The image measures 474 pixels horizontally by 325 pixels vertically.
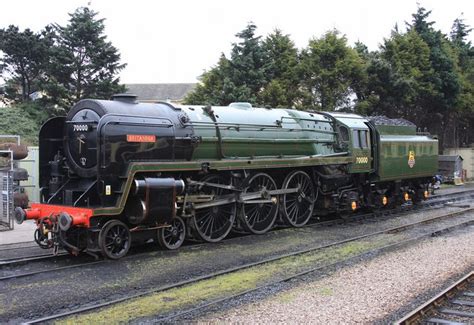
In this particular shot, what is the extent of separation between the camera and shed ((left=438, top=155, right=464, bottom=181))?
31.7m

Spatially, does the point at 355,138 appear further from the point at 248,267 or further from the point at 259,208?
the point at 248,267

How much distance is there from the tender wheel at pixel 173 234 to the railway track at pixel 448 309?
5.27 meters

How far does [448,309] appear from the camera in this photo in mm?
6465

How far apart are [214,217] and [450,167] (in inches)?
983

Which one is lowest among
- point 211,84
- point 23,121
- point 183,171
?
point 183,171

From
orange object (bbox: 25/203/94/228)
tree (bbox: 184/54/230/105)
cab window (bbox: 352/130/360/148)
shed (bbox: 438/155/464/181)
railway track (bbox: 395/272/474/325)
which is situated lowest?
railway track (bbox: 395/272/474/325)

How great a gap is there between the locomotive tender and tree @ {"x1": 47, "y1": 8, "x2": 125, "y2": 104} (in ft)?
52.9

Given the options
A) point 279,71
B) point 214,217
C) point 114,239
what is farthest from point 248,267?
point 279,71

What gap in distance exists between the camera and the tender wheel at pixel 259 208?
11.9 m

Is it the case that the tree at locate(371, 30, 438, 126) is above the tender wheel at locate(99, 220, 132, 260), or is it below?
above

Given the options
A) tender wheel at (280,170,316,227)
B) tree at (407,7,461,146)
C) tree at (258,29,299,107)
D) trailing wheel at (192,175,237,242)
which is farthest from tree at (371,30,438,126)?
trailing wheel at (192,175,237,242)

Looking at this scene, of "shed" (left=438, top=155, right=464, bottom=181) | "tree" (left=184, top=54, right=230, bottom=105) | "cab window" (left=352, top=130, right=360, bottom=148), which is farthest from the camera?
"shed" (left=438, top=155, right=464, bottom=181)

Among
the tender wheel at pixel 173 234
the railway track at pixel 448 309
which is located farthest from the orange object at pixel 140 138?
the railway track at pixel 448 309

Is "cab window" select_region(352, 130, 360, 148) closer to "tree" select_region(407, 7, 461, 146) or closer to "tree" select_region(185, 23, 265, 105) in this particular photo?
"tree" select_region(185, 23, 265, 105)
